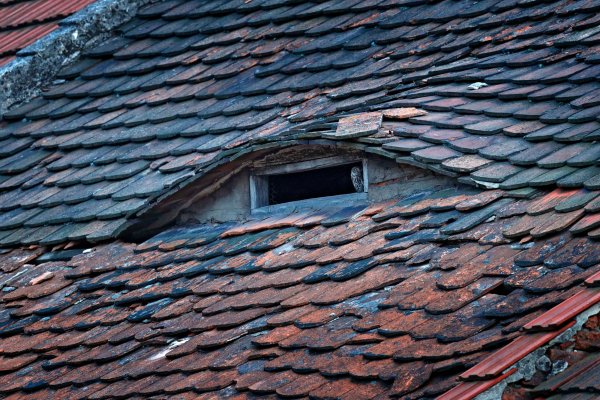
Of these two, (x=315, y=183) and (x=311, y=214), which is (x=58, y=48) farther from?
(x=311, y=214)

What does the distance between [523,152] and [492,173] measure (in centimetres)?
20

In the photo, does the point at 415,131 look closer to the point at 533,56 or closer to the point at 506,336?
the point at 533,56

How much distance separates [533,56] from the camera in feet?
22.7

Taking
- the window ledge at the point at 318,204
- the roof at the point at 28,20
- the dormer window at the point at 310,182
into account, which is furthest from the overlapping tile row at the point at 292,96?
the roof at the point at 28,20

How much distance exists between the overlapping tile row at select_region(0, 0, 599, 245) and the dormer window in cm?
25

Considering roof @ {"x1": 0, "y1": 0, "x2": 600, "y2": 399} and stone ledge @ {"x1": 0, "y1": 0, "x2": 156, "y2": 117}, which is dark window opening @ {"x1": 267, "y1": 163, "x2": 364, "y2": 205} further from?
stone ledge @ {"x1": 0, "y1": 0, "x2": 156, "y2": 117}

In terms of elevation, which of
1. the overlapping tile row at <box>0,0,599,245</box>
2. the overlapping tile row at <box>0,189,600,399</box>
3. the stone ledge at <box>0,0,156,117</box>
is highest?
the stone ledge at <box>0,0,156,117</box>

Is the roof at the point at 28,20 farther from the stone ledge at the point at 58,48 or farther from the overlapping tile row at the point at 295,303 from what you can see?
the overlapping tile row at the point at 295,303

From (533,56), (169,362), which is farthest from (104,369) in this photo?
(533,56)

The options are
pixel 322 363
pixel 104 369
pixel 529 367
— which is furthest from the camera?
pixel 104 369

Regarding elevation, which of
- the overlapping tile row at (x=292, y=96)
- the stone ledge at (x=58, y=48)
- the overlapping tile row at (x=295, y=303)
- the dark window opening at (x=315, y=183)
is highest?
the stone ledge at (x=58, y=48)

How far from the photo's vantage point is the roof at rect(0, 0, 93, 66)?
9.72m

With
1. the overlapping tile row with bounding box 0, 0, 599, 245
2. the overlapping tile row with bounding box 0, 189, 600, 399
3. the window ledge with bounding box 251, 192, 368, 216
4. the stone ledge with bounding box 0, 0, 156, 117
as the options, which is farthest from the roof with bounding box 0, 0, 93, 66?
the window ledge with bounding box 251, 192, 368, 216

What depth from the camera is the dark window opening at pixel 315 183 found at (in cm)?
698
